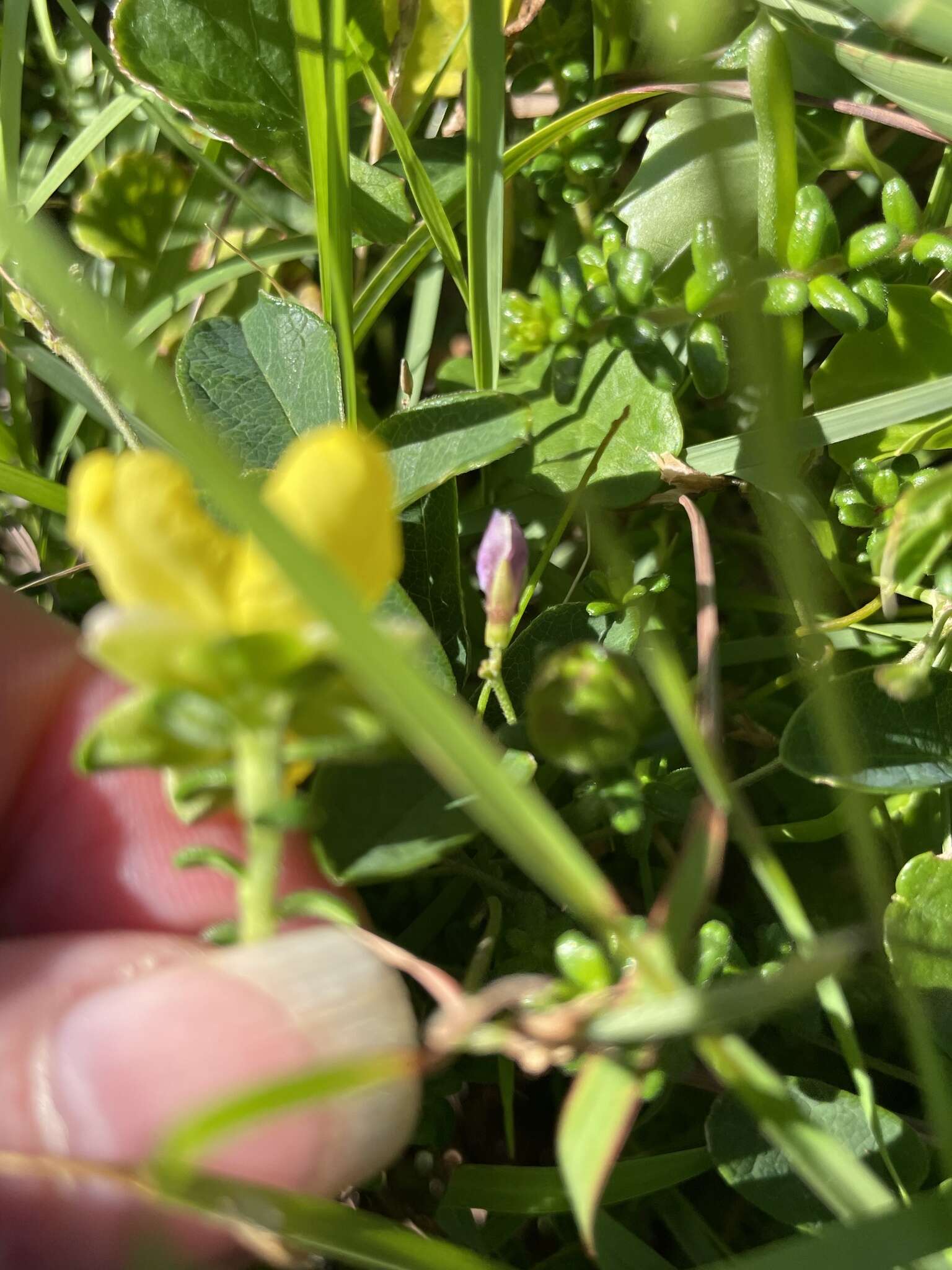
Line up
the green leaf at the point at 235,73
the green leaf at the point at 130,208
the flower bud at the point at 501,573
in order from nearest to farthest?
the flower bud at the point at 501,573 < the green leaf at the point at 235,73 < the green leaf at the point at 130,208

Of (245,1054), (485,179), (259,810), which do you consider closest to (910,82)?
(485,179)

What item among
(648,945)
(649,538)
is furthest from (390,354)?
(648,945)

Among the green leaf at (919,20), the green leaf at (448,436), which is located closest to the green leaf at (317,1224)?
the green leaf at (448,436)

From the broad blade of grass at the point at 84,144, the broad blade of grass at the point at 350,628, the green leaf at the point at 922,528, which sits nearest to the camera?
the broad blade of grass at the point at 350,628

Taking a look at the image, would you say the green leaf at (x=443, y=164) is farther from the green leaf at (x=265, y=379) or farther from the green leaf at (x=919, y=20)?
the green leaf at (x=919, y=20)

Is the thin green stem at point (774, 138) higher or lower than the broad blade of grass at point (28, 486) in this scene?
higher
